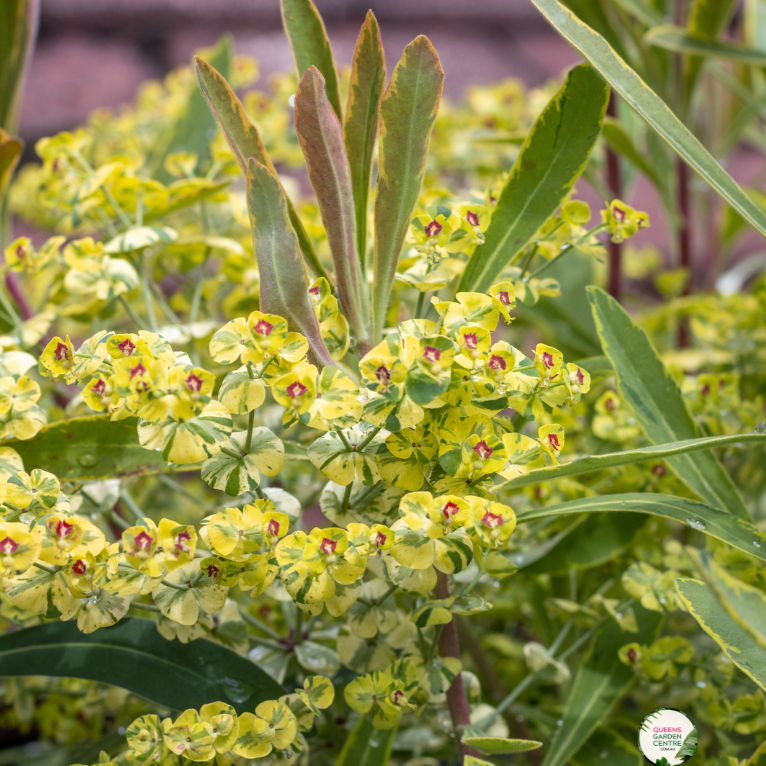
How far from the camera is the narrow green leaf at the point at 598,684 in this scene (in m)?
0.59

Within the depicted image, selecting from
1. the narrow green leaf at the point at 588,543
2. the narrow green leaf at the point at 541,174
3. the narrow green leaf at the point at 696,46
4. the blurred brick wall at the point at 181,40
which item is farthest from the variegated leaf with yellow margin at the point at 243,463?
the blurred brick wall at the point at 181,40

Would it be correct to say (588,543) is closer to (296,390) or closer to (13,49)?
(296,390)

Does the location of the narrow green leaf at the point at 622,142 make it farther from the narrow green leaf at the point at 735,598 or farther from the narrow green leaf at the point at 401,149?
the narrow green leaf at the point at 735,598

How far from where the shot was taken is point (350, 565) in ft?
1.36

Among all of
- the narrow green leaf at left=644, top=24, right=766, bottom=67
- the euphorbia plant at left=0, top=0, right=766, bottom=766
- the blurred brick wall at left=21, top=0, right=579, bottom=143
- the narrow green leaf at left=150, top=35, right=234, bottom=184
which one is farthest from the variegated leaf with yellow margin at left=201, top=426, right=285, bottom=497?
the blurred brick wall at left=21, top=0, right=579, bottom=143

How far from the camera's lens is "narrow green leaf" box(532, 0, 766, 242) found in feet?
1.64

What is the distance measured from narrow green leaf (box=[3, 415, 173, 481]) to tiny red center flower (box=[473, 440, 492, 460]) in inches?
9.8

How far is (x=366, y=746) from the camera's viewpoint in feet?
1.79

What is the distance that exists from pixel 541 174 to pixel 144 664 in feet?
1.64

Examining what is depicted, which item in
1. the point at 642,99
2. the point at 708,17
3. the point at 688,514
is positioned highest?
the point at 708,17

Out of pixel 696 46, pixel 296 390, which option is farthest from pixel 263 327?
pixel 696 46

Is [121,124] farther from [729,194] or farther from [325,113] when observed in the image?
[729,194]

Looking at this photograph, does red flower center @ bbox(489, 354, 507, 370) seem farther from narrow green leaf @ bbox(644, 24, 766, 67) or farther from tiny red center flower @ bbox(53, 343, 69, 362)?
narrow green leaf @ bbox(644, 24, 766, 67)

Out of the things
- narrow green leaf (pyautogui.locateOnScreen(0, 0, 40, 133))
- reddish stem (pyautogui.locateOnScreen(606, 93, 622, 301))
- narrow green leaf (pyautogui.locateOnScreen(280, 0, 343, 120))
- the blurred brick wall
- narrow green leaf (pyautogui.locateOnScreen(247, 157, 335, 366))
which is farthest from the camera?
the blurred brick wall
